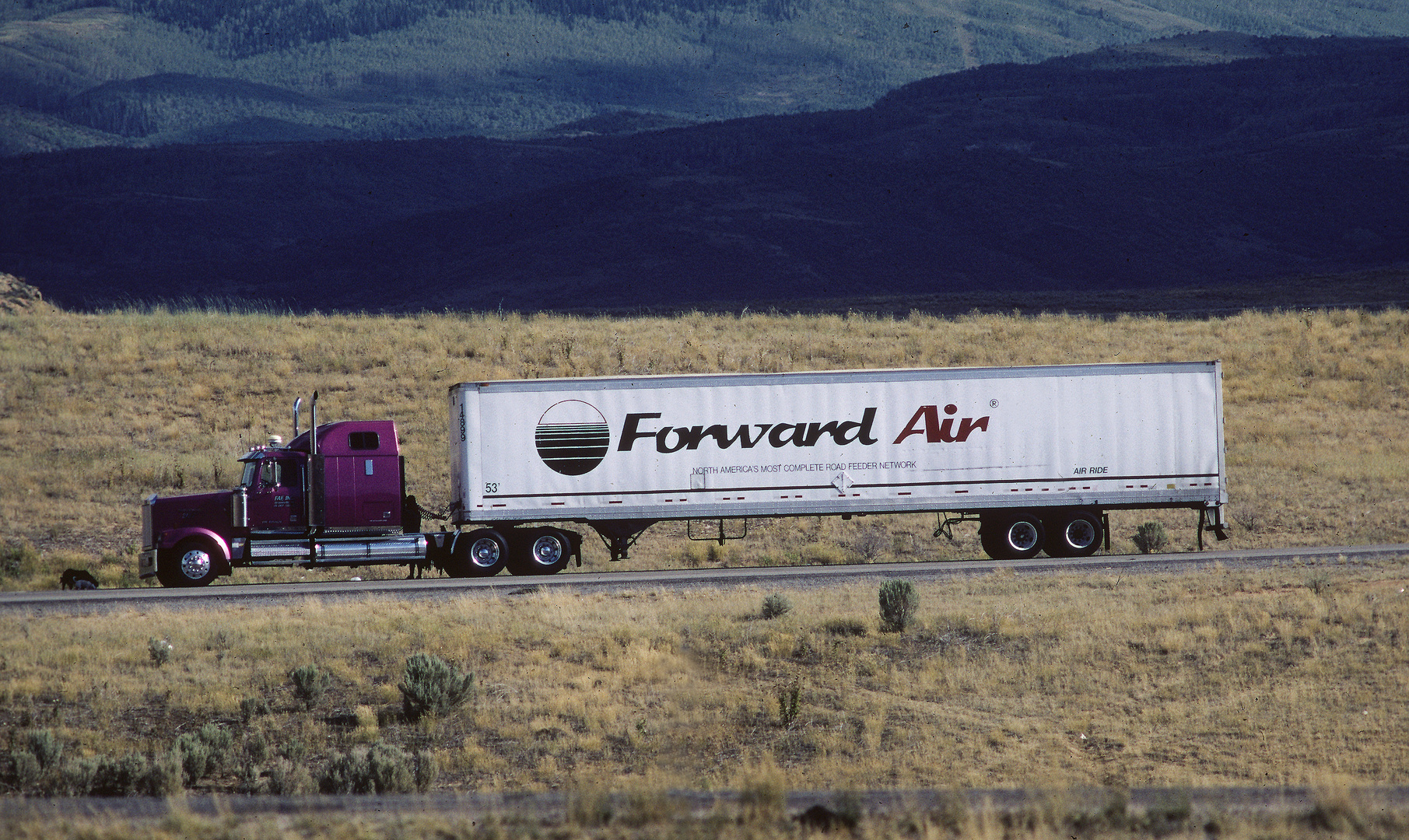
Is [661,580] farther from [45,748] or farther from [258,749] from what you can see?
[45,748]

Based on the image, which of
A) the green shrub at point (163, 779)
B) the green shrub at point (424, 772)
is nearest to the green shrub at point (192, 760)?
the green shrub at point (163, 779)

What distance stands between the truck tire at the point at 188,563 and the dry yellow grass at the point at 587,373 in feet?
11.4

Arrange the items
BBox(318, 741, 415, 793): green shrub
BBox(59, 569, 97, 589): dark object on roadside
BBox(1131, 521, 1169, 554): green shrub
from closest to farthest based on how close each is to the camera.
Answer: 1. BBox(318, 741, 415, 793): green shrub
2. BBox(59, 569, 97, 589): dark object on roadside
3. BBox(1131, 521, 1169, 554): green shrub

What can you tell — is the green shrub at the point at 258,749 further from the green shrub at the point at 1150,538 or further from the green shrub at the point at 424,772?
the green shrub at the point at 1150,538

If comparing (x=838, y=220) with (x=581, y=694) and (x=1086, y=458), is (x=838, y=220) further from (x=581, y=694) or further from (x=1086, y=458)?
(x=581, y=694)

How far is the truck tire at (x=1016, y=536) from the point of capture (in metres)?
25.5

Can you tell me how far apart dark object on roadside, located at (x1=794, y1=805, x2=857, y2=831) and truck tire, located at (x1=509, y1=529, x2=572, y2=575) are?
14.1m

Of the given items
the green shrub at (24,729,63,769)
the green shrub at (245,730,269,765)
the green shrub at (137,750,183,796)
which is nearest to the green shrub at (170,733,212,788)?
the green shrub at (137,750,183,796)

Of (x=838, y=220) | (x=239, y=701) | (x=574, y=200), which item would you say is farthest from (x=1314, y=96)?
(x=239, y=701)

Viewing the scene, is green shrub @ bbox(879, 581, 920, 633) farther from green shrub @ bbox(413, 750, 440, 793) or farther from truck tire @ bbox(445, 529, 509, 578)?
truck tire @ bbox(445, 529, 509, 578)

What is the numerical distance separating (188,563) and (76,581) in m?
2.39

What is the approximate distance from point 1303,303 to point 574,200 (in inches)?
2210

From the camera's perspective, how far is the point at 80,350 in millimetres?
43812

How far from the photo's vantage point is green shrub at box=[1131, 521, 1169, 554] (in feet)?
90.5
